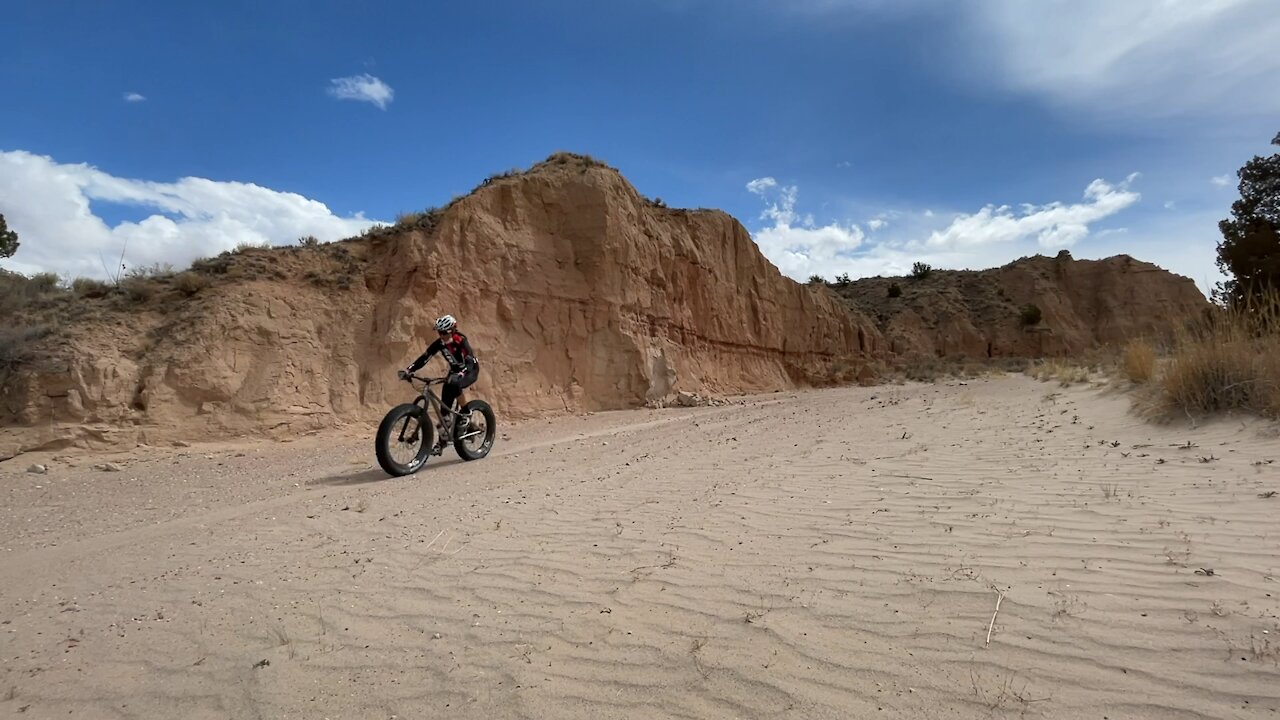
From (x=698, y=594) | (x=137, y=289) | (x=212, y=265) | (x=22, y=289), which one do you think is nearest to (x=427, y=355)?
(x=698, y=594)

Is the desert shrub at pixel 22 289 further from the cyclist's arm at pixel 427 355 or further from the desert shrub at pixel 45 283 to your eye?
the cyclist's arm at pixel 427 355

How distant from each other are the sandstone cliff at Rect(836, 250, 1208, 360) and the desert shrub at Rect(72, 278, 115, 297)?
39384mm

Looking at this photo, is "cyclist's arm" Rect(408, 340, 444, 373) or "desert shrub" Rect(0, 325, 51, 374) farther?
"desert shrub" Rect(0, 325, 51, 374)

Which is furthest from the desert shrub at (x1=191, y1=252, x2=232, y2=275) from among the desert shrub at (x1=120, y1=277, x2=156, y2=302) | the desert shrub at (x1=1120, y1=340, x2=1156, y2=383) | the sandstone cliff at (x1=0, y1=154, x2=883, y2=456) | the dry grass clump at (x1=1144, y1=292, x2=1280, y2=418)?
the desert shrub at (x1=1120, y1=340, x2=1156, y2=383)

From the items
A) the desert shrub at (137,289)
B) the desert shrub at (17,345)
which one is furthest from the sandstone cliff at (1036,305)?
the desert shrub at (17,345)

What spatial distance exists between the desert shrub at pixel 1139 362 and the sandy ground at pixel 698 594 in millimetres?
3454

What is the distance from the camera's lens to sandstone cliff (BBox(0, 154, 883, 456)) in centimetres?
1047

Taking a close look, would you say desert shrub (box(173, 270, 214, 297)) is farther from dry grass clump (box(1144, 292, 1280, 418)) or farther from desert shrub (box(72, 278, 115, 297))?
dry grass clump (box(1144, 292, 1280, 418))

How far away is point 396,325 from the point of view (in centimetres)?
1370

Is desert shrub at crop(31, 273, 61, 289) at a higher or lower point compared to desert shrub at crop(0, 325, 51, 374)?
higher

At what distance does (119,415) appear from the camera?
10203 millimetres

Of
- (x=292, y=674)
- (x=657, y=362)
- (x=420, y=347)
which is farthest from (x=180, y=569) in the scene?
(x=657, y=362)

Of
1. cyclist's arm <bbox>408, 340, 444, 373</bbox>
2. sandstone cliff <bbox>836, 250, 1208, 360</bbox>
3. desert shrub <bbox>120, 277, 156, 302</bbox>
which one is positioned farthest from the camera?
sandstone cliff <bbox>836, 250, 1208, 360</bbox>

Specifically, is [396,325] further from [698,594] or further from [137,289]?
[698,594]
